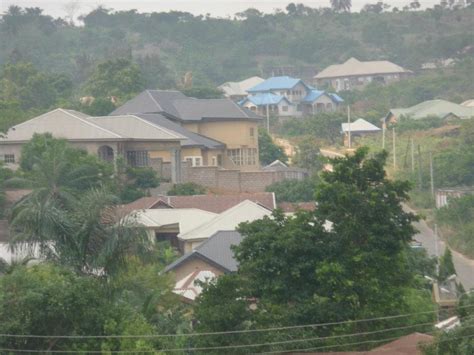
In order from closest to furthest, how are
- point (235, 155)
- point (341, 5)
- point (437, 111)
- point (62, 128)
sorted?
point (62, 128)
point (235, 155)
point (437, 111)
point (341, 5)

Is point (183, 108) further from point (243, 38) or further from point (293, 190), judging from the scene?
point (243, 38)

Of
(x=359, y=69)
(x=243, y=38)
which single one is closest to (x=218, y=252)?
(x=359, y=69)

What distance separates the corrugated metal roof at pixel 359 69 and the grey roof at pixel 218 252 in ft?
271

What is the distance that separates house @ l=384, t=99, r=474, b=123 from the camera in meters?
92.3

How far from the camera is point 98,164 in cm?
5303

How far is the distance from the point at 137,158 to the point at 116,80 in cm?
2315

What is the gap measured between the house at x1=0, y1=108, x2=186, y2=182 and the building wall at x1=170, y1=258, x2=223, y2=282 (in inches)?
629

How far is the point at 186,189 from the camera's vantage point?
58.1 meters

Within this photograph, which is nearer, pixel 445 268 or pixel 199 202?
pixel 445 268

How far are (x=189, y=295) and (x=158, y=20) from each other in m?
119

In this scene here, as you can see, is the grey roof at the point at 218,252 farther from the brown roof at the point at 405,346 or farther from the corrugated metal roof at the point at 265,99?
the corrugated metal roof at the point at 265,99

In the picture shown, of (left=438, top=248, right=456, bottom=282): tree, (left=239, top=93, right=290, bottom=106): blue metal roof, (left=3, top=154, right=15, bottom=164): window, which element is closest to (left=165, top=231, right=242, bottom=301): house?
(left=438, top=248, right=456, bottom=282): tree

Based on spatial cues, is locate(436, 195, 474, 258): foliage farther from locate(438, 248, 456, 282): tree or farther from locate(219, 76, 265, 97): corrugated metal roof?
locate(219, 76, 265, 97): corrugated metal roof

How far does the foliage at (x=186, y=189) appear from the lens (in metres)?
57.6
